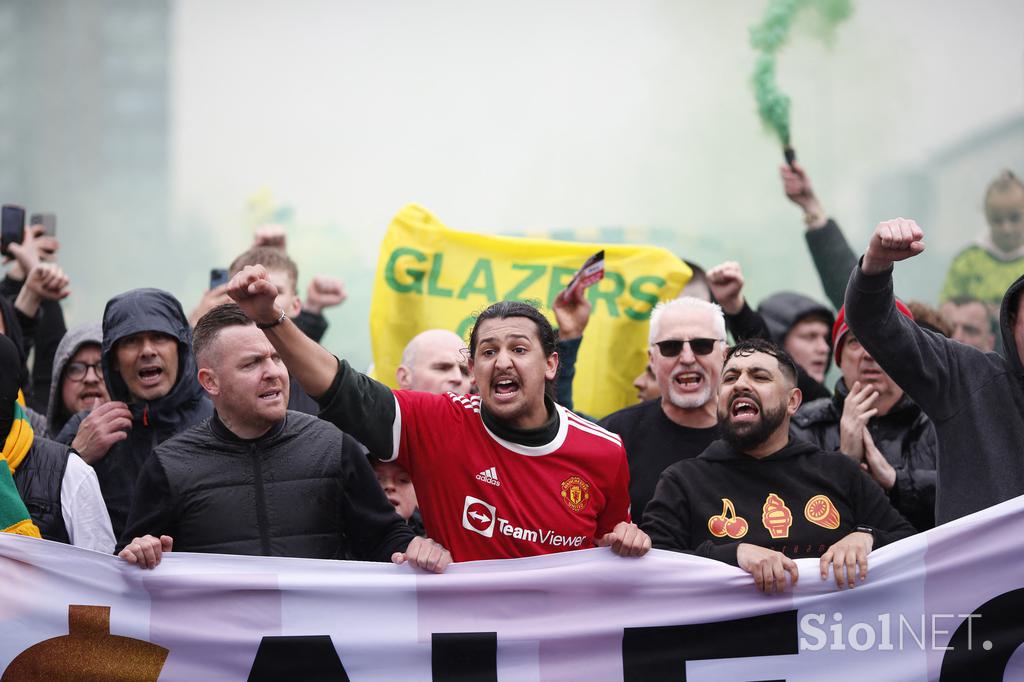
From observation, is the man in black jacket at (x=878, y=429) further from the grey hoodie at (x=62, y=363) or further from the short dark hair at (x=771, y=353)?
the grey hoodie at (x=62, y=363)

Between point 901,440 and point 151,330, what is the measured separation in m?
2.82

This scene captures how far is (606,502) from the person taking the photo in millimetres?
4062

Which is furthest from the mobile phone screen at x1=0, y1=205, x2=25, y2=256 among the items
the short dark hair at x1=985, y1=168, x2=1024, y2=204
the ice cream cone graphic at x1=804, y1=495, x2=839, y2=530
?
the short dark hair at x1=985, y1=168, x2=1024, y2=204

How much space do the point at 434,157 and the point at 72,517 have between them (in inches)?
203

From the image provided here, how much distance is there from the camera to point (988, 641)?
3.72 metres

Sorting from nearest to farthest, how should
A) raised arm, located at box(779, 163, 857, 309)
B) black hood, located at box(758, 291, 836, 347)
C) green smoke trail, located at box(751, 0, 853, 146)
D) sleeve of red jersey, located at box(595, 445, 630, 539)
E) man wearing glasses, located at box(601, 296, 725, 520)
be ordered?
sleeve of red jersey, located at box(595, 445, 630, 539) < man wearing glasses, located at box(601, 296, 725, 520) < raised arm, located at box(779, 163, 857, 309) < black hood, located at box(758, 291, 836, 347) < green smoke trail, located at box(751, 0, 853, 146)

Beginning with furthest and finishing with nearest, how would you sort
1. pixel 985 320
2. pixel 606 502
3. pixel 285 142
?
pixel 285 142 < pixel 985 320 < pixel 606 502

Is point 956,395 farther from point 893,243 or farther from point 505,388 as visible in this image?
point 505,388

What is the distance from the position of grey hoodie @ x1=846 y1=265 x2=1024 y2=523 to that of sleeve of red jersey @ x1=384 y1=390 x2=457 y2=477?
1.26 meters

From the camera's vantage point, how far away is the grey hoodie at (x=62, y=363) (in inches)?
211

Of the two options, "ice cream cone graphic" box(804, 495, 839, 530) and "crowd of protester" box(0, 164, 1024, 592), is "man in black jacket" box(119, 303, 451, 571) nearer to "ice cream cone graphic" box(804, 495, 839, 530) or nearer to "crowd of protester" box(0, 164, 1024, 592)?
"crowd of protester" box(0, 164, 1024, 592)

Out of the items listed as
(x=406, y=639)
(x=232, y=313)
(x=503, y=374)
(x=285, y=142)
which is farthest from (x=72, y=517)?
(x=285, y=142)

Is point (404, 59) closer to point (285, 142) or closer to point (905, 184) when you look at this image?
point (285, 142)

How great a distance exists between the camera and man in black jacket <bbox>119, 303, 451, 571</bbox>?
13.1 ft
